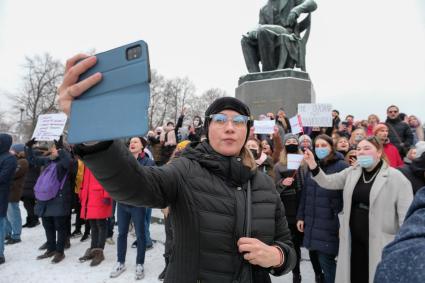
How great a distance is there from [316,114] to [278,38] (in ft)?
19.4

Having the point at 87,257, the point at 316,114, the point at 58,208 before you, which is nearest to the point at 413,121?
→ the point at 316,114

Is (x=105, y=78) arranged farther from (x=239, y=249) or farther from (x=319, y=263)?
(x=319, y=263)

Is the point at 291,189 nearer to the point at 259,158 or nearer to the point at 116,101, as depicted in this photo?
the point at 259,158

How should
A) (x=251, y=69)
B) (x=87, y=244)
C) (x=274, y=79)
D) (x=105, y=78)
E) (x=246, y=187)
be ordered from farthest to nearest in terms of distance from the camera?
(x=251, y=69) → (x=274, y=79) → (x=87, y=244) → (x=246, y=187) → (x=105, y=78)

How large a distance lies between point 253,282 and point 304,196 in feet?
8.65

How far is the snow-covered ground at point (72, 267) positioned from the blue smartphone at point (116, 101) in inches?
154

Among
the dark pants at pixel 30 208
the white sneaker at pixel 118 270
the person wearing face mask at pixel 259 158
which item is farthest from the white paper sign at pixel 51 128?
the dark pants at pixel 30 208

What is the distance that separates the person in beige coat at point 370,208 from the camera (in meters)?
2.84

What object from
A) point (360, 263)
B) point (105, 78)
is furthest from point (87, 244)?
point (105, 78)

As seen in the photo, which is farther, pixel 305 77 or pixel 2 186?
pixel 305 77

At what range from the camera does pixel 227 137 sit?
1.62 metres

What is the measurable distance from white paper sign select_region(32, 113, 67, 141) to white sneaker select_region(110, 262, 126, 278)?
2.11 m

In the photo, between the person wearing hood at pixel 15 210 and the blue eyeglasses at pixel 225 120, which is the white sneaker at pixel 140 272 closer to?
the person wearing hood at pixel 15 210

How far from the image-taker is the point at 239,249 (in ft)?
4.72
